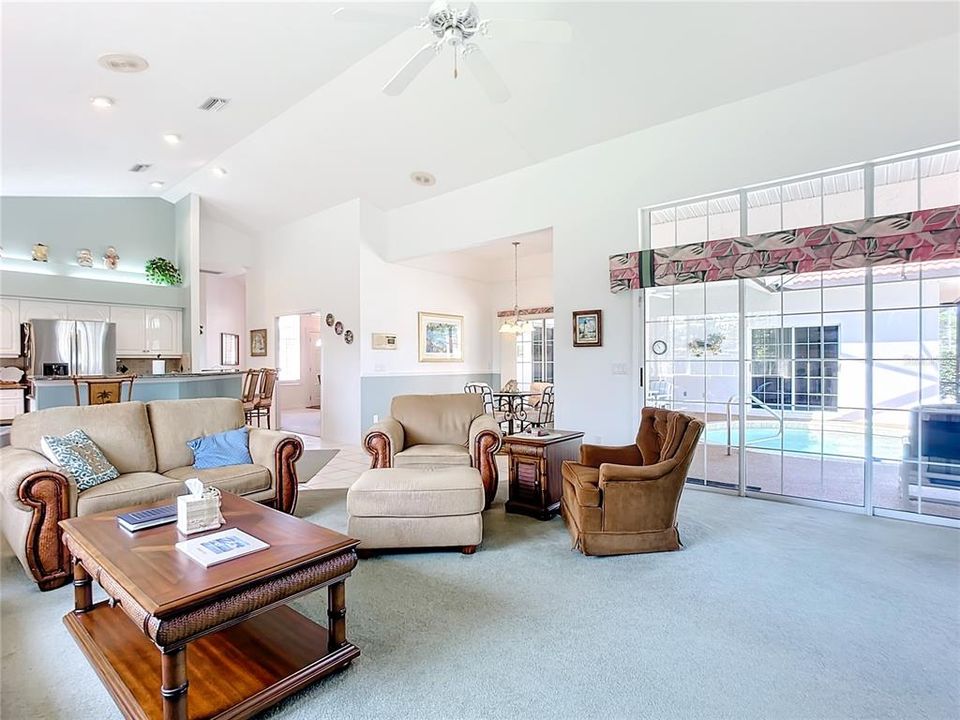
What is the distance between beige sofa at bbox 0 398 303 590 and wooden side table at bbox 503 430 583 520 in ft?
5.49

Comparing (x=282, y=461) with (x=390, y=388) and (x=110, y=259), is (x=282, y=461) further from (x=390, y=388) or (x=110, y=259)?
(x=110, y=259)

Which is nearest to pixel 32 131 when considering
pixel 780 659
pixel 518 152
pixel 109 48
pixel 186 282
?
pixel 109 48

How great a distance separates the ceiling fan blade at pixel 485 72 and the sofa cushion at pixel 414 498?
2529 mm

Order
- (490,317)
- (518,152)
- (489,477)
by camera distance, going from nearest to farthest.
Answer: (489,477)
(518,152)
(490,317)

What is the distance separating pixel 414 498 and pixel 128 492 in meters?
1.70

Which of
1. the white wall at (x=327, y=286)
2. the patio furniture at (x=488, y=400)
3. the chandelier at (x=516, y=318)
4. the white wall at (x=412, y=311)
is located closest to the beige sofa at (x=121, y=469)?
the white wall at (x=327, y=286)

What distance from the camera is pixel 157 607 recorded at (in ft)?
5.08

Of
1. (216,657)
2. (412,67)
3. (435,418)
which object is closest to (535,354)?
(435,418)

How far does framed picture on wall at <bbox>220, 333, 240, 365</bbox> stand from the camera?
11.1 m

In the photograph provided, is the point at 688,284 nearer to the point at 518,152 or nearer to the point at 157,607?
the point at 518,152

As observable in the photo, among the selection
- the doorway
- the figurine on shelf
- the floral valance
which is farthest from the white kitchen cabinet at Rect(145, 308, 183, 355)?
the floral valance

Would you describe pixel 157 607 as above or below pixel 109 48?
below

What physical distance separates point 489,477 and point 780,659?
7.39 feet

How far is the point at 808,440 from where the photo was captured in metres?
4.33
